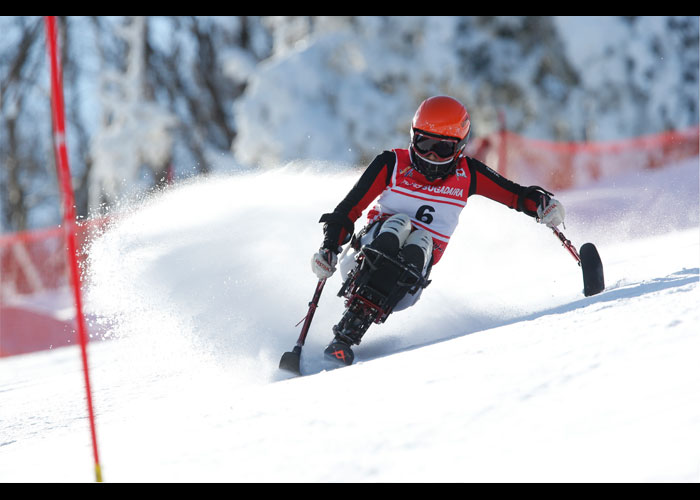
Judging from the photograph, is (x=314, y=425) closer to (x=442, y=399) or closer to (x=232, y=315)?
(x=442, y=399)

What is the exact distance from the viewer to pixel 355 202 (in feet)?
13.8

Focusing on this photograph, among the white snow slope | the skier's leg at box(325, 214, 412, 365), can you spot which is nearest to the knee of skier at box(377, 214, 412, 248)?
the skier's leg at box(325, 214, 412, 365)

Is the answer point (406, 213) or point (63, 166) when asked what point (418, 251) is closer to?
point (406, 213)

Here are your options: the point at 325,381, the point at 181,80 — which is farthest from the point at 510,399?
the point at 181,80

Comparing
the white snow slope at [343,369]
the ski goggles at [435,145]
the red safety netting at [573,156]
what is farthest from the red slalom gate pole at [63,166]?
the red safety netting at [573,156]

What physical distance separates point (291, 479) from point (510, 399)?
739mm

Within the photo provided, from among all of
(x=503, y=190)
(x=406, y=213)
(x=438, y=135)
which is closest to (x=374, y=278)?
(x=406, y=213)

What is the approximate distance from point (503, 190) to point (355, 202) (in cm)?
95

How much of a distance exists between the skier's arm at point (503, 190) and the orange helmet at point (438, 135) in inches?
11.3

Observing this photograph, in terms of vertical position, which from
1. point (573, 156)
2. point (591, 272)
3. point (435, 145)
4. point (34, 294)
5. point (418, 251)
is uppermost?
point (435, 145)

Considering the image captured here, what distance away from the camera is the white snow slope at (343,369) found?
2225mm

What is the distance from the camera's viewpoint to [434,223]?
4406mm

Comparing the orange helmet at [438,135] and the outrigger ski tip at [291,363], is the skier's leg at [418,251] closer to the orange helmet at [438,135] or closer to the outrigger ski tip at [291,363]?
the orange helmet at [438,135]
